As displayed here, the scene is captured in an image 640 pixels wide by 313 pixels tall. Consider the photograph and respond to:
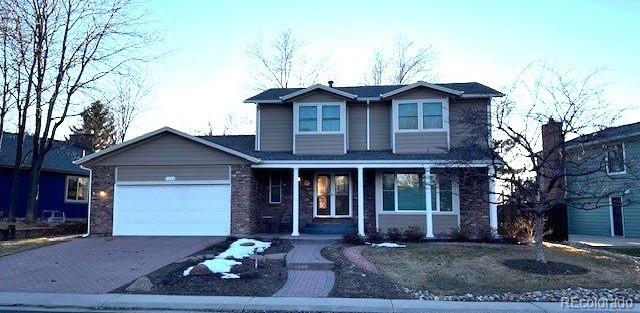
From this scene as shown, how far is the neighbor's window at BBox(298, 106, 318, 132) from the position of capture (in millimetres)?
19734

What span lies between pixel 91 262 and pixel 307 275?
6214 millimetres

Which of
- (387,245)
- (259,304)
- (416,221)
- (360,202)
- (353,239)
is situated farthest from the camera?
(416,221)

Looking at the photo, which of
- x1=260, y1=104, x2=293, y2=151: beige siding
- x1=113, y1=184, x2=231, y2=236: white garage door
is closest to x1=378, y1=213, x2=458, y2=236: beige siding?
x1=260, y1=104, x2=293, y2=151: beige siding

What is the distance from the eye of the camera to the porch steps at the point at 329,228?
765 inches

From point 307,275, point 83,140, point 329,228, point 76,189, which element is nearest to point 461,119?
point 329,228

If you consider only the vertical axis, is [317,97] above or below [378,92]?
below

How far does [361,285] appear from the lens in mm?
10742

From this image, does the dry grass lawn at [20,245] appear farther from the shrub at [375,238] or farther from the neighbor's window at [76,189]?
the neighbor's window at [76,189]

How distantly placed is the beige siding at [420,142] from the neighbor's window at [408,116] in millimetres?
350

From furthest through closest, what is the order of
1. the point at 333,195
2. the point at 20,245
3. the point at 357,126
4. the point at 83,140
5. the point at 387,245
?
the point at 83,140, the point at 333,195, the point at 357,126, the point at 20,245, the point at 387,245

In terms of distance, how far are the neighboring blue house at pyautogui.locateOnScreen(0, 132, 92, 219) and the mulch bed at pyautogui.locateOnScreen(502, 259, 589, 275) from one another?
24921mm

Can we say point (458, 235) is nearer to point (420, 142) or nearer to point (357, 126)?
point (420, 142)

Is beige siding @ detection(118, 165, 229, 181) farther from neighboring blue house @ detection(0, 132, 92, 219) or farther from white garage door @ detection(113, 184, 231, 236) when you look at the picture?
neighboring blue house @ detection(0, 132, 92, 219)

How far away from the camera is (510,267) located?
1238cm
